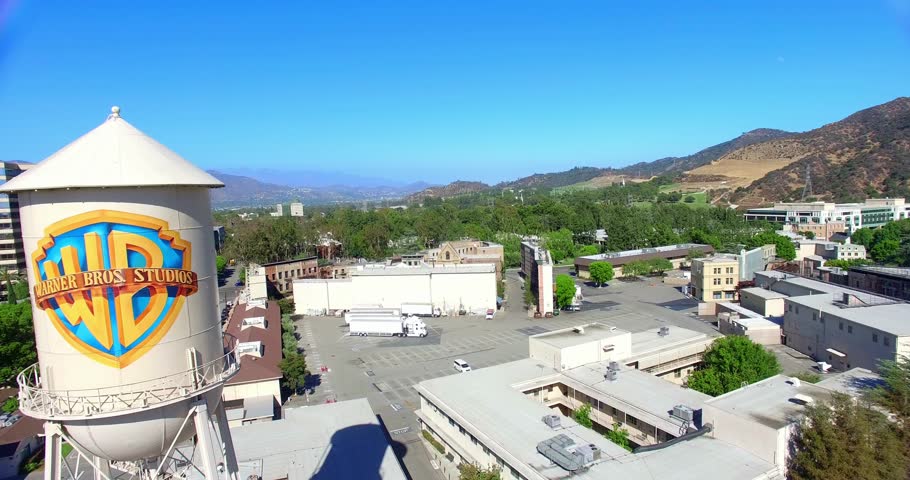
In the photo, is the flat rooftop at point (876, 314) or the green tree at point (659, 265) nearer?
the flat rooftop at point (876, 314)

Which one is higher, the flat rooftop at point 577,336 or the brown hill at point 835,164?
the brown hill at point 835,164

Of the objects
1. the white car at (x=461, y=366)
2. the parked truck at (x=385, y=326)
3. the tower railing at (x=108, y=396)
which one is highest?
the tower railing at (x=108, y=396)

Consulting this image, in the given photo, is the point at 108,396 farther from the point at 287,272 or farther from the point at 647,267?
the point at 647,267

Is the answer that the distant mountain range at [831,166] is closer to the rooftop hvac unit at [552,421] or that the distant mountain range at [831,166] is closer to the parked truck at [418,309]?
the parked truck at [418,309]

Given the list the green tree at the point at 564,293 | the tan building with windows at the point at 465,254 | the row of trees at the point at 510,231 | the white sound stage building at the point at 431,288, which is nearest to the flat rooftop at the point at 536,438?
the white sound stage building at the point at 431,288

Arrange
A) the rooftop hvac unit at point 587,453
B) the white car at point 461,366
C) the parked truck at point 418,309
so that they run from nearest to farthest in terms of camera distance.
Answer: the rooftop hvac unit at point 587,453, the white car at point 461,366, the parked truck at point 418,309

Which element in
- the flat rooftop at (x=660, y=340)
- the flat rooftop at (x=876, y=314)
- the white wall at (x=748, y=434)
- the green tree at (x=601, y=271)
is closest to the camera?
the white wall at (x=748, y=434)

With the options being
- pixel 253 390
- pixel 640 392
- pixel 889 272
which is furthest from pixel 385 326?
pixel 889 272
